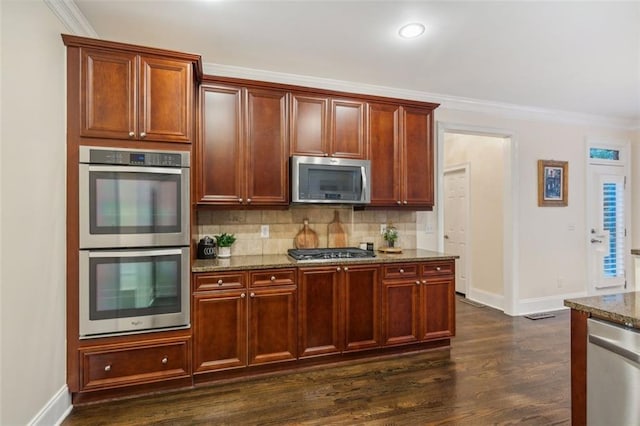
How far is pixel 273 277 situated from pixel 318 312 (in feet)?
1.64

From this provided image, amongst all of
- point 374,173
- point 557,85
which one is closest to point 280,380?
point 374,173

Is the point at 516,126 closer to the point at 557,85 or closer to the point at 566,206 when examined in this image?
the point at 557,85

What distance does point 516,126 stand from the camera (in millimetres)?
4371

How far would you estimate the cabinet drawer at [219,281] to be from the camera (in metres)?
2.51

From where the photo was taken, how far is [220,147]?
2840mm

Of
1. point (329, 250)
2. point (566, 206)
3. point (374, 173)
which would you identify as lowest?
point (329, 250)

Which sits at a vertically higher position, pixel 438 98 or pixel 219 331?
pixel 438 98

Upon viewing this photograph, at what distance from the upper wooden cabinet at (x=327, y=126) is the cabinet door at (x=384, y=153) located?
0.11m

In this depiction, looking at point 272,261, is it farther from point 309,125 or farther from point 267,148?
point 309,125

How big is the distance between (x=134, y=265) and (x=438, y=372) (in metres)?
2.53

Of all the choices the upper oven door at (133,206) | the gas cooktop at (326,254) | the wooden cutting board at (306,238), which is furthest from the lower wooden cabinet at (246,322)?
the wooden cutting board at (306,238)

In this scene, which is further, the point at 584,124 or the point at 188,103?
the point at 584,124

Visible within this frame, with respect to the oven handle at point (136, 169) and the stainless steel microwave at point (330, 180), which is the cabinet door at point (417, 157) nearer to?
the stainless steel microwave at point (330, 180)

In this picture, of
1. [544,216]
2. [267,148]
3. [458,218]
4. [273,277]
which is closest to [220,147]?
[267,148]
